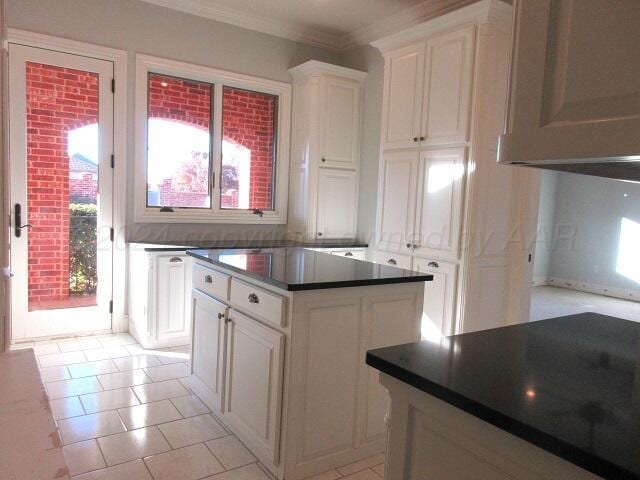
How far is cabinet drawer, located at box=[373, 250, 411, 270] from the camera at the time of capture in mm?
3717

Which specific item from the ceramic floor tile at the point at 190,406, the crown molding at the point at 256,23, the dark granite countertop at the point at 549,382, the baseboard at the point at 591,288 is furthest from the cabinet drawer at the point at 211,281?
the baseboard at the point at 591,288

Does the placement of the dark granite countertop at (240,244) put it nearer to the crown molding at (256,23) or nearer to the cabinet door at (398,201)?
the cabinet door at (398,201)

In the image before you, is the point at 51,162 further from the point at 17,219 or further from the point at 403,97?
the point at 403,97

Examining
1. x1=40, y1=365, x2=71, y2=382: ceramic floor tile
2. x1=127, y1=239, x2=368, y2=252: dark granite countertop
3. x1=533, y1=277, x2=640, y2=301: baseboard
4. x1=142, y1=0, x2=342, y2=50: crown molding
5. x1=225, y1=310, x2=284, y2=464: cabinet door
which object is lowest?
x1=40, y1=365, x2=71, y2=382: ceramic floor tile

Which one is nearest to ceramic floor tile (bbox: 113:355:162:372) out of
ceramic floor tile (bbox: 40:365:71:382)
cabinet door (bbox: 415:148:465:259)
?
ceramic floor tile (bbox: 40:365:71:382)

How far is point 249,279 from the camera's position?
2.20 m

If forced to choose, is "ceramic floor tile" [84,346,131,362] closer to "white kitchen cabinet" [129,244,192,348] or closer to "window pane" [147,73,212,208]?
"white kitchen cabinet" [129,244,192,348]

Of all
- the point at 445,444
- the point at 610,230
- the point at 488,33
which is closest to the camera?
the point at 445,444

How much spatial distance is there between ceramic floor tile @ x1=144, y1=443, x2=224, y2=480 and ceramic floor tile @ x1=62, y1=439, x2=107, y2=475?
0.72 feet

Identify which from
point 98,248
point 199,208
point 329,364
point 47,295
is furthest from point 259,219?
point 329,364

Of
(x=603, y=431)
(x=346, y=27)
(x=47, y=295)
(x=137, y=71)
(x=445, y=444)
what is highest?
(x=346, y=27)

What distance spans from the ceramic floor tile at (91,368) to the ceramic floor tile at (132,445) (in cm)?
93

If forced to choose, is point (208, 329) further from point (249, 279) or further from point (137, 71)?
point (137, 71)

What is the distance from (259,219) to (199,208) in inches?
24.5
